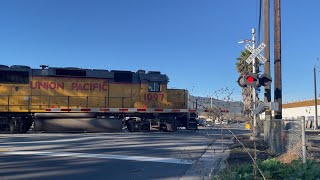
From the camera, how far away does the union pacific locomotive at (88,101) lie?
2489cm

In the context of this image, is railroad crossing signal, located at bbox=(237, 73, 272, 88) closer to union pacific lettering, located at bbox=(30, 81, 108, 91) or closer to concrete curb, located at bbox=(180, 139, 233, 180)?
concrete curb, located at bbox=(180, 139, 233, 180)

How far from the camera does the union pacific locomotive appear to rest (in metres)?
24.9

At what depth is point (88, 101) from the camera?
26203mm

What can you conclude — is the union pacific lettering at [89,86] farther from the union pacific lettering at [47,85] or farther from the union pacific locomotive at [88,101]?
the union pacific lettering at [47,85]

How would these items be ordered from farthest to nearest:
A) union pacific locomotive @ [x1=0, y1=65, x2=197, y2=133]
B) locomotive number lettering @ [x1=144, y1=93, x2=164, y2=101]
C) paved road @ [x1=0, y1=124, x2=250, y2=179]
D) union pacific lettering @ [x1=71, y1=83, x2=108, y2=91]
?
locomotive number lettering @ [x1=144, y1=93, x2=164, y2=101] → union pacific lettering @ [x1=71, y1=83, x2=108, y2=91] → union pacific locomotive @ [x1=0, y1=65, x2=197, y2=133] → paved road @ [x1=0, y1=124, x2=250, y2=179]

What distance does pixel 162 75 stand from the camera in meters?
27.9

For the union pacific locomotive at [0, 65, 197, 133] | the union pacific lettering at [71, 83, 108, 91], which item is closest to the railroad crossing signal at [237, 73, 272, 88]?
the union pacific locomotive at [0, 65, 197, 133]

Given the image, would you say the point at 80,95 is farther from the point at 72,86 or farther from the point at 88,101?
the point at 72,86

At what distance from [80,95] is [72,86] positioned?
0.77 metres

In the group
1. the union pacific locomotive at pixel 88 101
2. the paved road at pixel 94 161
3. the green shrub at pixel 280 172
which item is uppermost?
the union pacific locomotive at pixel 88 101

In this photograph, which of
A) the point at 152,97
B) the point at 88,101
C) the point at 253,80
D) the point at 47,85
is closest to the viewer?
the point at 253,80

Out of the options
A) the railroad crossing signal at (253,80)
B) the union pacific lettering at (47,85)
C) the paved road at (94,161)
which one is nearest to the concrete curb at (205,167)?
the paved road at (94,161)

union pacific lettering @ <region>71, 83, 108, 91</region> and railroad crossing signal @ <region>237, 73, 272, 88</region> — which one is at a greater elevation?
union pacific lettering @ <region>71, 83, 108, 91</region>

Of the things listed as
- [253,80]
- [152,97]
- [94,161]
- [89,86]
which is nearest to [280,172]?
[253,80]
